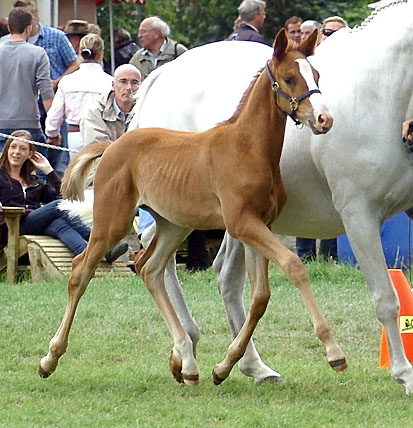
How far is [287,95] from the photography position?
5.48 metres

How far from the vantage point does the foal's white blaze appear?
5.31m

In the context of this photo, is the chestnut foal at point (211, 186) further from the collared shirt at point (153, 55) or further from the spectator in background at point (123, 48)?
the spectator in background at point (123, 48)

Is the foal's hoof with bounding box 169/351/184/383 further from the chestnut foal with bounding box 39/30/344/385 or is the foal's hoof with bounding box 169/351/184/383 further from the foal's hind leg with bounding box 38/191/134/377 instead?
the foal's hind leg with bounding box 38/191/134/377

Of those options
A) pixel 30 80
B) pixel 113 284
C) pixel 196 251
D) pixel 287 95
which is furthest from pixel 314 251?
pixel 287 95

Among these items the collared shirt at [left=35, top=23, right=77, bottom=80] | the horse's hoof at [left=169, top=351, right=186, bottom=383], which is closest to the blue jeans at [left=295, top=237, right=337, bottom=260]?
the collared shirt at [left=35, top=23, right=77, bottom=80]

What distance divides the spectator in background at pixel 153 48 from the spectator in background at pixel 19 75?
113 centimetres

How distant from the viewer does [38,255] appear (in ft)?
35.2

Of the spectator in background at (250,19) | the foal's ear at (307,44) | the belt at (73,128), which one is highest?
the foal's ear at (307,44)

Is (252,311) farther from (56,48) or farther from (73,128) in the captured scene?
(56,48)

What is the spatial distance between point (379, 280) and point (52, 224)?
576 cm

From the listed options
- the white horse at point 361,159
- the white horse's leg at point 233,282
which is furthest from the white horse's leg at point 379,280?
the white horse's leg at point 233,282

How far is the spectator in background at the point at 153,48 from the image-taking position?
1213 centimetres

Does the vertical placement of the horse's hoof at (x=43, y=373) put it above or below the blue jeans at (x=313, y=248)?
above

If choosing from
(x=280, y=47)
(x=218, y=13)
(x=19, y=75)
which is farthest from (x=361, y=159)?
(x=218, y=13)
